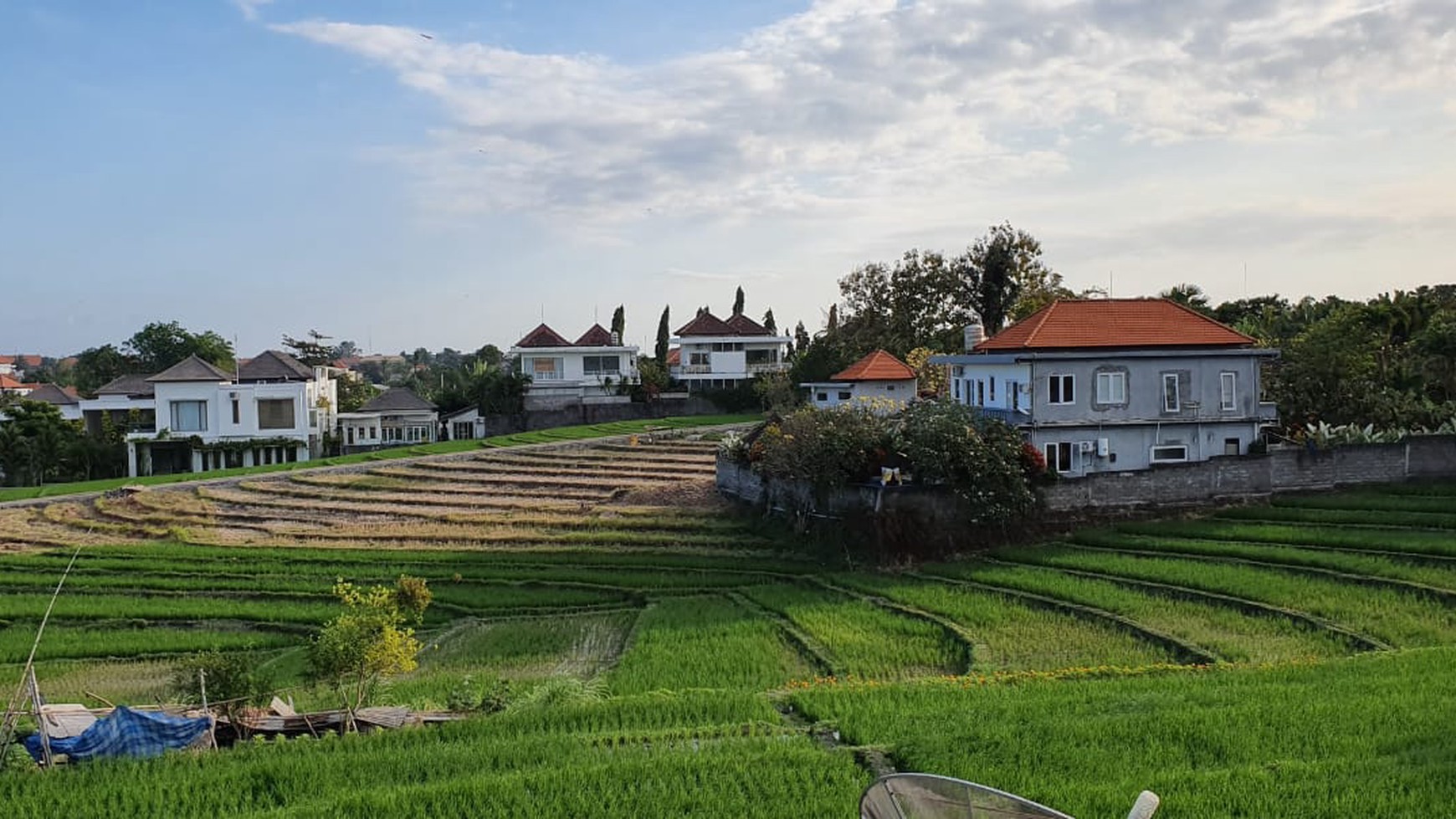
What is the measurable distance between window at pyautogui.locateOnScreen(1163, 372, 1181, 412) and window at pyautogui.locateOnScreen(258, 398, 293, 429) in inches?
1617

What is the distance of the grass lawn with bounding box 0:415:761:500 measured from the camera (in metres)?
43.4

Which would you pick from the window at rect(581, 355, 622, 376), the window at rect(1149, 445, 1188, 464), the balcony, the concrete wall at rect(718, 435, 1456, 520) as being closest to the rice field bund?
the concrete wall at rect(718, 435, 1456, 520)

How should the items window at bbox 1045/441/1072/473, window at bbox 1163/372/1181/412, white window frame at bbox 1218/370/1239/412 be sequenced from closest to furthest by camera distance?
window at bbox 1045/441/1072/473 → window at bbox 1163/372/1181/412 → white window frame at bbox 1218/370/1239/412

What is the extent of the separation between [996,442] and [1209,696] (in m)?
14.8

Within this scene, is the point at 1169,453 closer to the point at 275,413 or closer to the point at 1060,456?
the point at 1060,456

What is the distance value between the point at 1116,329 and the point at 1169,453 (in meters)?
3.65

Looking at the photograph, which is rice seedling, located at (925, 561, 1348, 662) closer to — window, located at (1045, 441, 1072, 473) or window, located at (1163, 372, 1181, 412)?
window, located at (1045, 441, 1072, 473)

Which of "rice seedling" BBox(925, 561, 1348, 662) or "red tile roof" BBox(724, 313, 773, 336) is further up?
"red tile roof" BBox(724, 313, 773, 336)

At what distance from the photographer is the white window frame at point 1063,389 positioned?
29766 mm

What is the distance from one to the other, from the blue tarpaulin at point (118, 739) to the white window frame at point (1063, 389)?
22791 mm

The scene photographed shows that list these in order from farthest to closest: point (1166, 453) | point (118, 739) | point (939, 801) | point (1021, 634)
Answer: point (1166, 453), point (1021, 634), point (118, 739), point (939, 801)

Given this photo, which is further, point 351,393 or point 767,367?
point 351,393

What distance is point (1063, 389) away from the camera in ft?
98.0

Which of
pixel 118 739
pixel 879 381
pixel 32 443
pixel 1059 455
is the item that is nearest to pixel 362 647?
pixel 118 739
